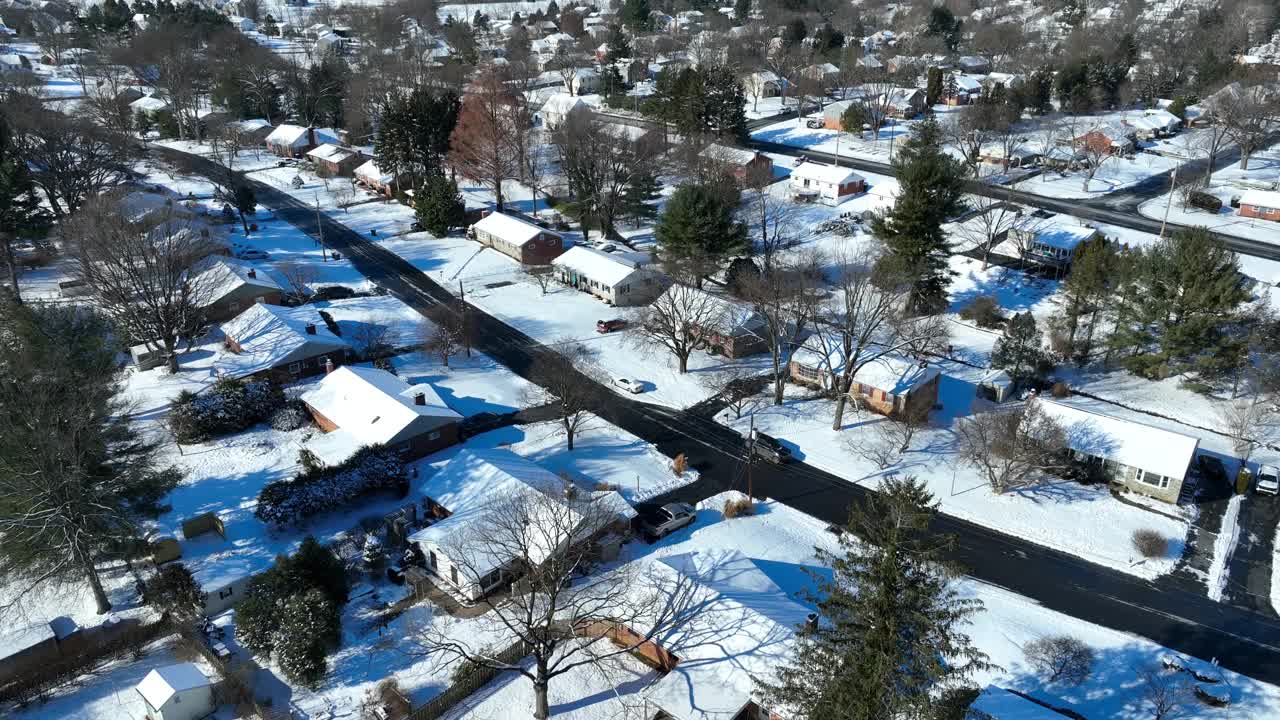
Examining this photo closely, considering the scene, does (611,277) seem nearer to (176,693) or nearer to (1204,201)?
(176,693)

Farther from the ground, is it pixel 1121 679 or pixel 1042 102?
pixel 1042 102

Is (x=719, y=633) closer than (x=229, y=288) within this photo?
Yes

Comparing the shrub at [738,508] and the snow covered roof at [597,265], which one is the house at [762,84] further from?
the shrub at [738,508]

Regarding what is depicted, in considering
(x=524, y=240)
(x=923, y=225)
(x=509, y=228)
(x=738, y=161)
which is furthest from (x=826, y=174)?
(x=509, y=228)

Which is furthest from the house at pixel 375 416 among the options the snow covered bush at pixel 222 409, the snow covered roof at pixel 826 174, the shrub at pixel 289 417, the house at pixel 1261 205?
the house at pixel 1261 205

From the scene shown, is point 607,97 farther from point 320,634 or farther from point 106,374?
point 320,634

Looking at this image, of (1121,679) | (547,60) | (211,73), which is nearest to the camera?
(1121,679)

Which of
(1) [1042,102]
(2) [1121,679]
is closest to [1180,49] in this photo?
(1) [1042,102]
